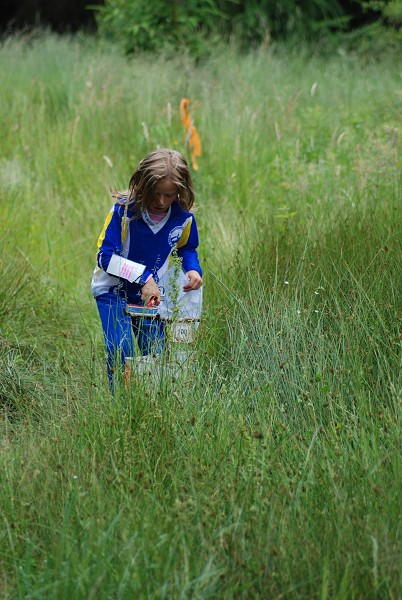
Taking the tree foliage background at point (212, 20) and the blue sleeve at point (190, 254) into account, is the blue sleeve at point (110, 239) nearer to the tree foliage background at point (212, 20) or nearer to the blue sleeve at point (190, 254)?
the blue sleeve at point (190, 254)

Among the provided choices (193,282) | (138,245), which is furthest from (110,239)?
(193,282)

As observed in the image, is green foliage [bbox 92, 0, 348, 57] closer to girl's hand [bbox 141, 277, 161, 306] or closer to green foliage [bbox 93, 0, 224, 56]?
green foliage [bbox 93, 0, 224, 56]

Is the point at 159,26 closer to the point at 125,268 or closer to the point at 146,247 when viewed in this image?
the point at 146,247

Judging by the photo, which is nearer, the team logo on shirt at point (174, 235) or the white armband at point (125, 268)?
the white armband at point (125, 268)

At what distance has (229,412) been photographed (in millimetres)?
3434

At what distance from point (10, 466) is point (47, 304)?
2359 mm

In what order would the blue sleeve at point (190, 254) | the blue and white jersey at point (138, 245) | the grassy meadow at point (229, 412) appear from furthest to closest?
1. the blue sleeve at point (190, 254)
2. the blue and white jersey at point (138, 245)
3. the grassy meadow at point (229, 412)

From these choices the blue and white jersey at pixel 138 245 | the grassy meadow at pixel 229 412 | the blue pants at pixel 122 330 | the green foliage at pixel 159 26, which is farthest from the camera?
the green foliage at pixel 159 26

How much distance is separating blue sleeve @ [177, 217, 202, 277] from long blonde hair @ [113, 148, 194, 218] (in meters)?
0.16

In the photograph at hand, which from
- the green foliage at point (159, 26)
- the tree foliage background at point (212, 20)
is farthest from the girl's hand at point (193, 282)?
the green foliage at point (159, 26)

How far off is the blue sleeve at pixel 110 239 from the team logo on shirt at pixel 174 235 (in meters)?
0.24

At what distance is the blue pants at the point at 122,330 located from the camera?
3.96 meters

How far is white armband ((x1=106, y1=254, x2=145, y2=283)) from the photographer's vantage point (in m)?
4.09

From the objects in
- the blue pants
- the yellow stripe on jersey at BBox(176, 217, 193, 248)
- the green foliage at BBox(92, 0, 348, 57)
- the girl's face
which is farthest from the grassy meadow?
the green foliage at BBox(92, 0, 348, 57)
